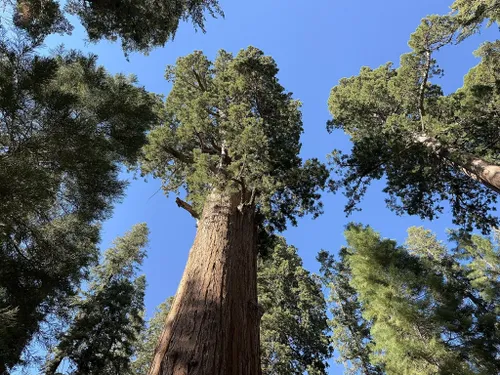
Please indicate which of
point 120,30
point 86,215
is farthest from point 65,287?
point 120,30

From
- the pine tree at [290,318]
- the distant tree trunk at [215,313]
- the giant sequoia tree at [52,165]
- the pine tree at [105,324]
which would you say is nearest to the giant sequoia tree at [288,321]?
the pine tree at [290,318]

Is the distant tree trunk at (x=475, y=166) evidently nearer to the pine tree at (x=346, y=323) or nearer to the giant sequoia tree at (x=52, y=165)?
the pine tree at (x=346, y=323)

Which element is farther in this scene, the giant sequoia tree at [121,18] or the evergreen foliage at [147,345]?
the evergreen foliage at [147,345]

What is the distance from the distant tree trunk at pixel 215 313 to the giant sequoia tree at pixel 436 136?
719 centimetres

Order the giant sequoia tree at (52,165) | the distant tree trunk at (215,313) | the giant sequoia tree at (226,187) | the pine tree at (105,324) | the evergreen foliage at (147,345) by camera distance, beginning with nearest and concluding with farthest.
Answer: the distant tree trunk at (215,313), the giant sequoia tree at (226,187), the giant sequoia tree at (52,165), the pine tree at (105,324), the evergreen foliage at (147,345)

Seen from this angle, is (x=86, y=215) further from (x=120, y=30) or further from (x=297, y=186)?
(x=297, y=186)

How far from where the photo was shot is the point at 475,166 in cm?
1002

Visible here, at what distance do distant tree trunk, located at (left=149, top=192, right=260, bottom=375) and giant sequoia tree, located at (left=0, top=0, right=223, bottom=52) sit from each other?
393 cm

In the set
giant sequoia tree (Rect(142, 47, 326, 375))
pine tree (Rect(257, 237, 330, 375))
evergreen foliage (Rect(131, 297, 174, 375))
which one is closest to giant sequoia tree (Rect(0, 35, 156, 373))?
giant sequoia tree (Rect(142, 47, 326, 375))

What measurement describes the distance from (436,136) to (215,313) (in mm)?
9991

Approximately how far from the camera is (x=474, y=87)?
39.0 ft

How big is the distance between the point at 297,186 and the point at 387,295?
3.15 m

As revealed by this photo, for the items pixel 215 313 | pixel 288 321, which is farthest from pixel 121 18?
pixel 288 321

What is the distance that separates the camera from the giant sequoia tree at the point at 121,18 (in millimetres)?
5852
